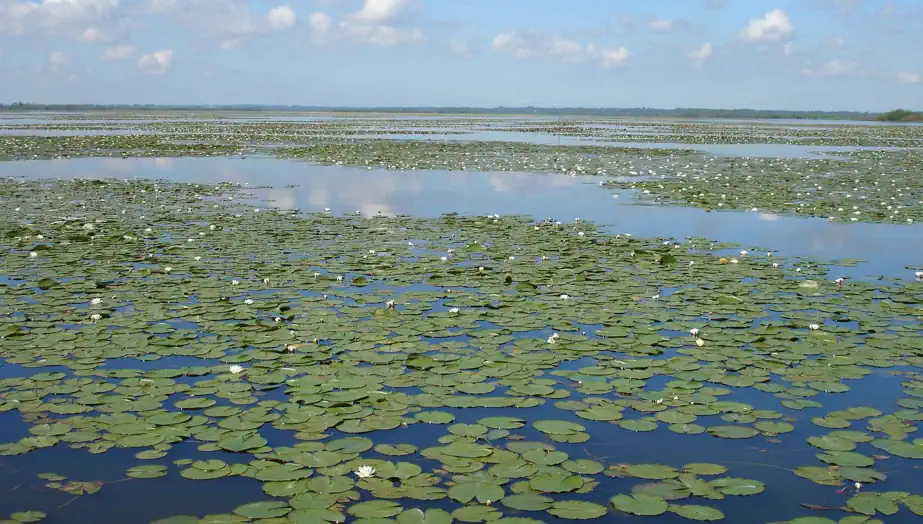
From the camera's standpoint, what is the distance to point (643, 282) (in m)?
7.89

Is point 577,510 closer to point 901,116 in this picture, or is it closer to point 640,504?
point 640,504

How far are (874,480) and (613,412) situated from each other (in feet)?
4.55

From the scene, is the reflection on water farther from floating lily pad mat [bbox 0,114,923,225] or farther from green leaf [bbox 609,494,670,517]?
green leaf [bbox 609,494,670,517]

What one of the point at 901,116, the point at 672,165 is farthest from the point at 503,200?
the point at 901,116

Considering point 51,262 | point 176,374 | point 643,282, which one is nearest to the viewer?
point 176,374

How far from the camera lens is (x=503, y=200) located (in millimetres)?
15297

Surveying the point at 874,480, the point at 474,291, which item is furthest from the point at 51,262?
the point at 874,480

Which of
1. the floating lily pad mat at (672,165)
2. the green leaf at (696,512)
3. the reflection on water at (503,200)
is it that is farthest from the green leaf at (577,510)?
the floating lily pad mat at (672,165)

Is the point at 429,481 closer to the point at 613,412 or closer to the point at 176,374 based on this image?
the point at 613,412

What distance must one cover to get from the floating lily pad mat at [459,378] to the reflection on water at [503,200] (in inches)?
72.9

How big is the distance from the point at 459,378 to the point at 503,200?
33.9ft

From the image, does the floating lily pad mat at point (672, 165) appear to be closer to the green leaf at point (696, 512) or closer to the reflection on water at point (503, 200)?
the reflection on water at point (503, 200)

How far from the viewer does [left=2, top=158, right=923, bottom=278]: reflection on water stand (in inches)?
414

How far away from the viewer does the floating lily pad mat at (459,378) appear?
3789 mm
